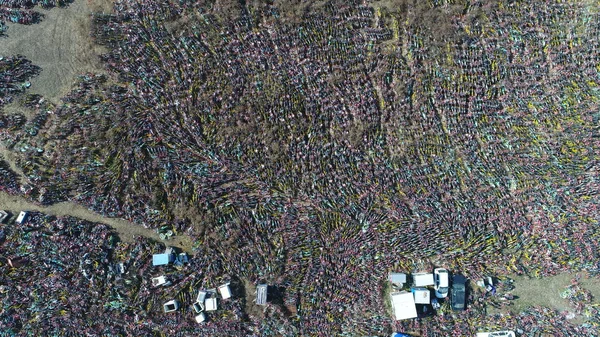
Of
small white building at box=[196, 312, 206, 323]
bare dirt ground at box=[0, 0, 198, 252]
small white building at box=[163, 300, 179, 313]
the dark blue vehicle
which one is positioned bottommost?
the dark blue vehicle

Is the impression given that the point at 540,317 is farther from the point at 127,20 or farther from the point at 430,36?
the point at 127,20

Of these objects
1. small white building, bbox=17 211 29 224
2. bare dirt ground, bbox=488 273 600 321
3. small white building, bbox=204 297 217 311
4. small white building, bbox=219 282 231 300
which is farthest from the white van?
small white building, bbox=17 211 29 224

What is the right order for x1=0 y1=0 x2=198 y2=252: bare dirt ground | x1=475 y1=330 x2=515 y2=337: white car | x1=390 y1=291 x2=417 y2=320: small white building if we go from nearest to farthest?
x1=390 y1=291 x2=417 y2=320: small white building → x1=0 y1=0 x2=198 y2=252: bare dirt ground → x1=475 y1=330 x2=515 y2=337: white car

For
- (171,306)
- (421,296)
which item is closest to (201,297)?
(171,306)

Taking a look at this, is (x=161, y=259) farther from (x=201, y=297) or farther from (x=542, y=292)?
(x=542, y=292)

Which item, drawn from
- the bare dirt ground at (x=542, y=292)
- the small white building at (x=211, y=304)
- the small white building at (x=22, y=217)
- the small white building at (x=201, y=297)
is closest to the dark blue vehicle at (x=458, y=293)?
the bare dirt ground at (x=542, y=292)

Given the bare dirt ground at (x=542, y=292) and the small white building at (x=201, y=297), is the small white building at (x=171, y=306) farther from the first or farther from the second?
the bare dirt ground at (x=542, y=292)

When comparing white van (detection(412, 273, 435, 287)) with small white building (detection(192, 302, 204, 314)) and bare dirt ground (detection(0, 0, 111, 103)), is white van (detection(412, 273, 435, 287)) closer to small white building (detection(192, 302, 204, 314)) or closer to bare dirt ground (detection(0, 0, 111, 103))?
small white building (detection(192, 302, 204, 314))

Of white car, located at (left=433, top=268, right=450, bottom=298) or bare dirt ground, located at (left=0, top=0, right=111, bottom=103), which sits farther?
bare dirt ground, located at (left=0, top=0, right=111, bottom=103)
